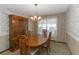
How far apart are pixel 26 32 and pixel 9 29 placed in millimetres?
691

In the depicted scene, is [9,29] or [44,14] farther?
[9,29]

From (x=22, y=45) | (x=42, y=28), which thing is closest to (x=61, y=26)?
(x=42, y=28)

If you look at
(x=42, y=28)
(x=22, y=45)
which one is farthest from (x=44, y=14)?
(x=22, y=45)

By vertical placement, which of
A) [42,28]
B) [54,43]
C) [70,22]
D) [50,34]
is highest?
[70,22]

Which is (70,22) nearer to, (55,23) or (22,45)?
(55,23)

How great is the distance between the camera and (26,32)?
7.03 feet

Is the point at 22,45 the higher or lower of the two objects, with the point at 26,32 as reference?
lower

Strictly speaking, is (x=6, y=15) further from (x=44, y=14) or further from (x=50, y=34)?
(x=50, y=34)

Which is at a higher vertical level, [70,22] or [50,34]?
[70,22]
